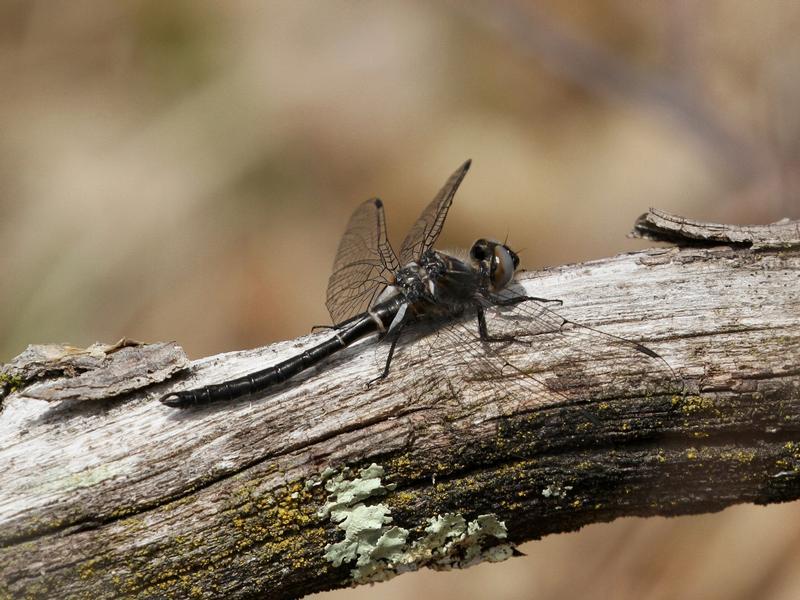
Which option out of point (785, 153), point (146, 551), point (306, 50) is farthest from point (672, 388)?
point (306, 50)

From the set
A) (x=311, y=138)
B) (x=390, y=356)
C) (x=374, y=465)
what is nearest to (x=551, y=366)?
(x=390, y=356)

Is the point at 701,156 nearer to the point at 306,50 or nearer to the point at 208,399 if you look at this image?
the point at 306,50

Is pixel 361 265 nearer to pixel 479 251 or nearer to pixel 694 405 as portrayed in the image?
pixel 479 251

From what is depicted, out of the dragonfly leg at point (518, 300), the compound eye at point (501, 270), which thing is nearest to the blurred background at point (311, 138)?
the compound eye at point (501, 270)

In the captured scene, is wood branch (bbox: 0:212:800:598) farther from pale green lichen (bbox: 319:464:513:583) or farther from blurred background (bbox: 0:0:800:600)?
blurred background (bbox: 0:0:800:600)

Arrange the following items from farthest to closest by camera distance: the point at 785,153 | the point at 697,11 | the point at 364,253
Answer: the point at 697,11
the point at 785,153
the point at 364,253
